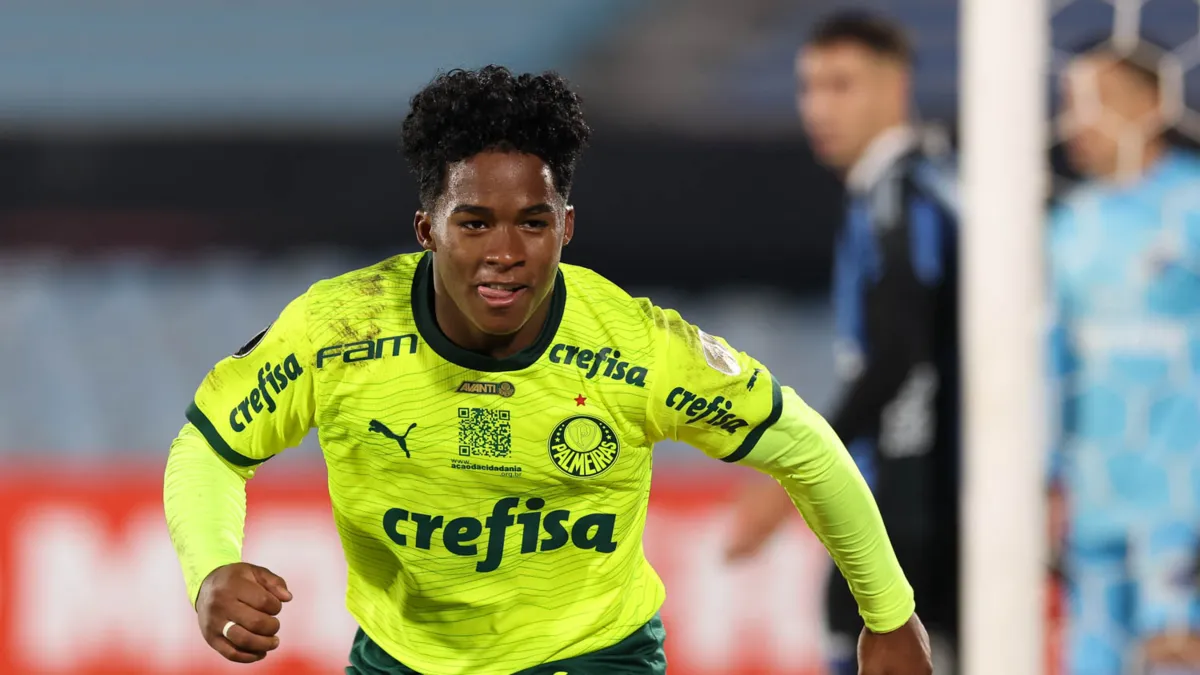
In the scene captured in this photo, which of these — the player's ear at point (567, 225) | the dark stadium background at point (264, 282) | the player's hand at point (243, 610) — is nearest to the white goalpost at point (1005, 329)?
the dark stadium background at point (264, 282)

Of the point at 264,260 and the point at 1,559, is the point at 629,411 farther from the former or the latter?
the point at 264,260

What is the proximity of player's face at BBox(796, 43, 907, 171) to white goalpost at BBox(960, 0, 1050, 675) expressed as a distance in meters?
0.73

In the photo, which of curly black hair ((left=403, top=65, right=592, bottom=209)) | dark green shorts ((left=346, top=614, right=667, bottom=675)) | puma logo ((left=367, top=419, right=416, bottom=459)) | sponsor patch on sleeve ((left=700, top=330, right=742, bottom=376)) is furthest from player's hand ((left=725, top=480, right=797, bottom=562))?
curly black hair ((left=403, top=65, right=592, bottom=209))

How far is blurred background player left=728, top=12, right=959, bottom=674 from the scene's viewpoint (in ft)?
13.9

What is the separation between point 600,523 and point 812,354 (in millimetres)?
4226

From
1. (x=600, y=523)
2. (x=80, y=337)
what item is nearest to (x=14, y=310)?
(x=80, y=337)

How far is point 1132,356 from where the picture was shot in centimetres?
438

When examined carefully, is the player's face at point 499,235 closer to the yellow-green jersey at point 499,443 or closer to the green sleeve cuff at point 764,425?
the yellow-green jersey at point 499,443

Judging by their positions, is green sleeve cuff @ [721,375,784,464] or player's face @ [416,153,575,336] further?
green sleeve cuff @ [721,375,784,464]

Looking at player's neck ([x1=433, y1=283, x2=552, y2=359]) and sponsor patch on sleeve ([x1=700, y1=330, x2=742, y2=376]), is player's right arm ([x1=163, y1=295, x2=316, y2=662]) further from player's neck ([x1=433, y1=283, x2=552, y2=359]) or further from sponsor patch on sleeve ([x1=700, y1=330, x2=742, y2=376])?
sponsor patch on sleeve ([x1=700, y1=330, x2=742, y2=376])

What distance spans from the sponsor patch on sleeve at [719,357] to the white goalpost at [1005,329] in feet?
5.72

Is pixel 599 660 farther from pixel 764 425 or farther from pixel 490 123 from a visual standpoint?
pixel 490 123

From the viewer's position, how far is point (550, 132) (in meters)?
2.06

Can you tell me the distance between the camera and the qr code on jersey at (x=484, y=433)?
84.2 inches
